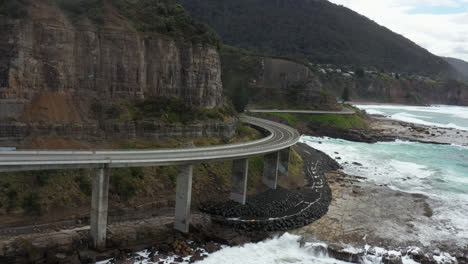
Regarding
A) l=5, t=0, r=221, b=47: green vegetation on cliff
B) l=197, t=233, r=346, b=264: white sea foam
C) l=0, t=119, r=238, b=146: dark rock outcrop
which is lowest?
l=197, t=233, r=346, b=264: white sea foam

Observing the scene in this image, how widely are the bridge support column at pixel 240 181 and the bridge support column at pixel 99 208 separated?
17.8 m

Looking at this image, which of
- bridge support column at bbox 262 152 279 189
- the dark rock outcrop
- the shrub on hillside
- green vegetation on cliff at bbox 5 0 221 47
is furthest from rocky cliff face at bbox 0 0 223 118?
bridge support column at bbox 262 152 279 189

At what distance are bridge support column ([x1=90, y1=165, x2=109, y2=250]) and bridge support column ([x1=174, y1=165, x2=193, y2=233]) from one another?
7710 mm

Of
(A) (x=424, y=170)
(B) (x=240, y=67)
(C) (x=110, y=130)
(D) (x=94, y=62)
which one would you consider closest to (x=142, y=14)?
(D) (x=94, y=62)

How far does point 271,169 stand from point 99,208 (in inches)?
1060

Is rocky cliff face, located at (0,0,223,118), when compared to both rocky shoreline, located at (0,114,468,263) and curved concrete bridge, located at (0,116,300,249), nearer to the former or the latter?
curved concrete bridge, located at (0,116,300,249)

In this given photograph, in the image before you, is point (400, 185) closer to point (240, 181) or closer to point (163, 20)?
point (240, 181)

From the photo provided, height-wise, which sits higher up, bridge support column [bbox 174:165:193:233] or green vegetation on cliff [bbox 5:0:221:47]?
green vegetation on cliff [bbox 5:0:221:47]

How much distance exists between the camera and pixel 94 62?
47.3 metres

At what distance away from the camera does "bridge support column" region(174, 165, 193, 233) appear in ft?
123

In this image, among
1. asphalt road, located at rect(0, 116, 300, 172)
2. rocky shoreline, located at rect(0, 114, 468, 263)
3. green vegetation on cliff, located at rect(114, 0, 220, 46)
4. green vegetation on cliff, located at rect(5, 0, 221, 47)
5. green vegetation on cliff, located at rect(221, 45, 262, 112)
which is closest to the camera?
asphalt road, located at rect(0, 116, 300, 172)

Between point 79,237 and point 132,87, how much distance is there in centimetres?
2333

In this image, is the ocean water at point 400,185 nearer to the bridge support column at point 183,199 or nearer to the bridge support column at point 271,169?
the bridge support column at point 183,199

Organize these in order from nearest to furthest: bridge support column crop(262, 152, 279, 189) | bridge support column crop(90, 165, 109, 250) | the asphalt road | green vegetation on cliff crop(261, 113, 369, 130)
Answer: the asphalt road < bridge support column crop(90, 165, 109, 250) < bridge support column crop(262, 152, 279, 189) < green vegetation on cliff crop(261, 113, 369, 130)
